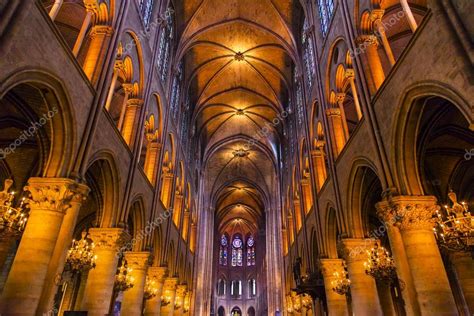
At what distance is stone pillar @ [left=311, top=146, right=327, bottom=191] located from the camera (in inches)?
673

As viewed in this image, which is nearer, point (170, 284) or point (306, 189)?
point (306, 189)

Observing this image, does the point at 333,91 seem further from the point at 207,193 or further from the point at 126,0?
the point at 207,193

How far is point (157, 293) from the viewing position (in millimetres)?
17281

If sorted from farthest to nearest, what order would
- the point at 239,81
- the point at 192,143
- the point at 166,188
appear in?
the point at 192,143
the point at 239,81
the point at 166,188

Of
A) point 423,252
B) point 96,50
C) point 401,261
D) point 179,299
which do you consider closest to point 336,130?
point 401,261

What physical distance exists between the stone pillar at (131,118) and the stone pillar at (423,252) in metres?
9.54

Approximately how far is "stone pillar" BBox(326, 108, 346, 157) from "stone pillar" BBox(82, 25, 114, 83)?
361 inches

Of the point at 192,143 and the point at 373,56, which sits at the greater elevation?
the point at 192,143

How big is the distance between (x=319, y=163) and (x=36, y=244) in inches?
524

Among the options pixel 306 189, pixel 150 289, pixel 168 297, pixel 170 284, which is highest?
pixel 306 189

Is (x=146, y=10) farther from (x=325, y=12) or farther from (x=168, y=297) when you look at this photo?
(x=168, y=297)

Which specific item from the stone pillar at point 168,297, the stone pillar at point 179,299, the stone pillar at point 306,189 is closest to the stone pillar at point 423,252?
the stone pillar at point 306,189

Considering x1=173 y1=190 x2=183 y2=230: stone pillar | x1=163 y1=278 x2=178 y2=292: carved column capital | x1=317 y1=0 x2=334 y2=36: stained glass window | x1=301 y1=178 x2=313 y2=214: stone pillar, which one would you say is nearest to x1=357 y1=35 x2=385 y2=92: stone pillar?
x1=317 y1=0 x2=334 y2=36: stained glass window

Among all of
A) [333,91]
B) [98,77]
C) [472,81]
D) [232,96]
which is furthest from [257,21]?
[472,81]
